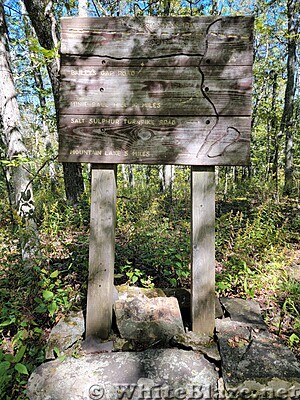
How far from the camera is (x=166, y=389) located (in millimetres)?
1924

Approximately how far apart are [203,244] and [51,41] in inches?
200

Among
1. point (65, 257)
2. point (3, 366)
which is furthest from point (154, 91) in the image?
point (65, 257)

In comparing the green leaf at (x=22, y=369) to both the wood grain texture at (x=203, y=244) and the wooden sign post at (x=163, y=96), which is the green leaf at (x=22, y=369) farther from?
the wood grain texture at (x=203, y=244)

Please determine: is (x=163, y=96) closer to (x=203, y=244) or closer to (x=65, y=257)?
(x=203, y=244)

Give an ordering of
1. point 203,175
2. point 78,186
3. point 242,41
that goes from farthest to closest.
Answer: point 78,186
point 203,175
point 242,41

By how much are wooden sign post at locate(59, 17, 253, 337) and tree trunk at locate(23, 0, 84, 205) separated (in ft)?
7.63

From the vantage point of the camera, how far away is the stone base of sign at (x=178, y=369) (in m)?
1.90

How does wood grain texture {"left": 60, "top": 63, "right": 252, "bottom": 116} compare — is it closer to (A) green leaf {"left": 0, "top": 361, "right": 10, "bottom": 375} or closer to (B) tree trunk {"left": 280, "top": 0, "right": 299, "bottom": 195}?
(A) green leaf {"left": 0, "top": 361, "right": 10, "bottom": 375}

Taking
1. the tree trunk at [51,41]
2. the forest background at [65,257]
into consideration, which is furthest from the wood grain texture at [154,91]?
the tree trunk at [51,41]

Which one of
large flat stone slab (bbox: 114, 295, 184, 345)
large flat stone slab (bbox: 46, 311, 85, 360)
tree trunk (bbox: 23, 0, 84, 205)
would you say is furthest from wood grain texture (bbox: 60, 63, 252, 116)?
tree trunk (bbox: 23, 0, 84, 205)

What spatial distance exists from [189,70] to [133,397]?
8.57 ft

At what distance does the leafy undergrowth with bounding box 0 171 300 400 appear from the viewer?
2.56 meters

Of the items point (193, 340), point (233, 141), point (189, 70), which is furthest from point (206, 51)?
point (193, 340)

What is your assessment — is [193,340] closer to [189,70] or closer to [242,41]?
[189,70]
